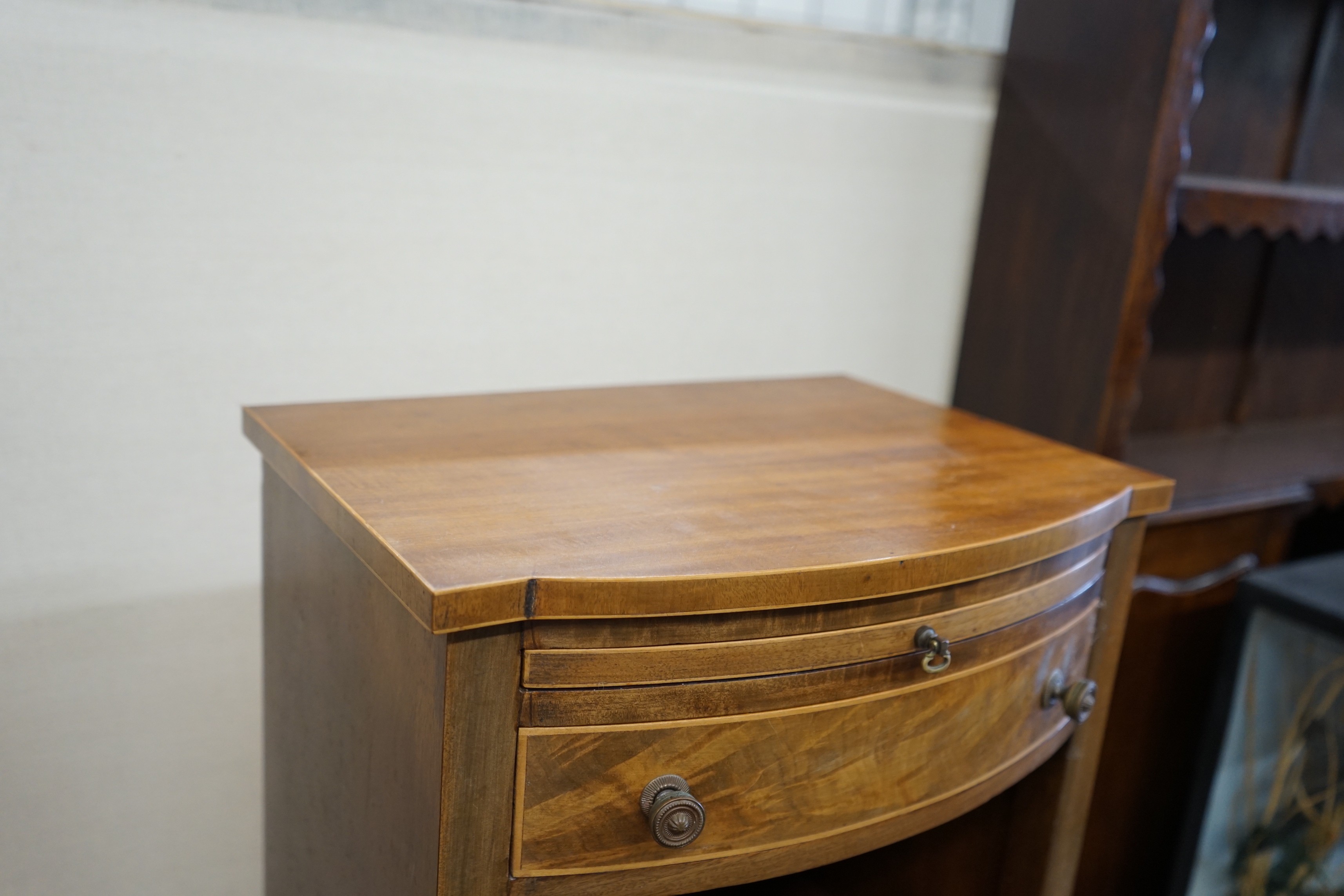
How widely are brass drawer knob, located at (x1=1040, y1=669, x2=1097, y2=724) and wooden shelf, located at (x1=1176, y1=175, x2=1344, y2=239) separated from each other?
749 mm

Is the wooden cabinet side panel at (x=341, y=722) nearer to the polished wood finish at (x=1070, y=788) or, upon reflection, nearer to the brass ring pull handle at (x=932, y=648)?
the brass ring pull handle at (x=932, y=648)

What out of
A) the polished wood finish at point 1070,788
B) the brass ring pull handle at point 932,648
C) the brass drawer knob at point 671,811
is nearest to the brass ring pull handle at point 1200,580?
the polished wood finish at point 1070,788

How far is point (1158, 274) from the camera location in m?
1.40

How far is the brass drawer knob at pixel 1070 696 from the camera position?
35.3 inches

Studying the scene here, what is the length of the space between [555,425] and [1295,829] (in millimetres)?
1243

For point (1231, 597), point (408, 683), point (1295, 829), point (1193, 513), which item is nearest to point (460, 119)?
point (408, 683)

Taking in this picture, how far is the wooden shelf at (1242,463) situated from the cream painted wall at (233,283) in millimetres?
680

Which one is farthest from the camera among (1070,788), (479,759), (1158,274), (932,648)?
(1158,274)

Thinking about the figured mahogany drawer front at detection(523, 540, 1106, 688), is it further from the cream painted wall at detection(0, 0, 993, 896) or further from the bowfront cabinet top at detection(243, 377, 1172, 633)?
the cream painted wall at detection(0, 0, 993, 896)

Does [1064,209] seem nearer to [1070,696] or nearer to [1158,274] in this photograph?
[1158,274]

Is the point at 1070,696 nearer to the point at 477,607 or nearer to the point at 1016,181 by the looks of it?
the point at 477,607

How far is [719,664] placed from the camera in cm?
68

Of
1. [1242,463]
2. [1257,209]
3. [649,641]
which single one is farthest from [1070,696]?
[1242,463]

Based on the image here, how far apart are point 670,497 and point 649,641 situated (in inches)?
6.6
